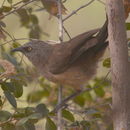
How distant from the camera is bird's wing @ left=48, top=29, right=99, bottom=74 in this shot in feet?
13.0

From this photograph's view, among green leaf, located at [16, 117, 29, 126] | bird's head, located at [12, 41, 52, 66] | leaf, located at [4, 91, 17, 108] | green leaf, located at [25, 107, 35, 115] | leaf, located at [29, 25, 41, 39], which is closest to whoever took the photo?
green leaf, located at [16, 117, 29, 126]

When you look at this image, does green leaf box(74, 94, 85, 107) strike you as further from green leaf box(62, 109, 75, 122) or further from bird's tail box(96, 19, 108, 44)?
green leaf box(62, 109, 75, 122)

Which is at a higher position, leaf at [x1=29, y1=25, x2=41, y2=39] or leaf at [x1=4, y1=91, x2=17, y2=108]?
leaf at [x1=29, y1=25, x2=41, y2=39]

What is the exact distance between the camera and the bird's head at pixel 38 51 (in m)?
4.62

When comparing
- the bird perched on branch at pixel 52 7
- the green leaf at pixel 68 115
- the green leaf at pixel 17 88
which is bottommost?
the green leaf at pixel 68 115

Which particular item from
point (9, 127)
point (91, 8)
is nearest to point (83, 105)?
point (9, 127)

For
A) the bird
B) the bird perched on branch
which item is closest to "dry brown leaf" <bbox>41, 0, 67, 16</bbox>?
the bird perched on branch

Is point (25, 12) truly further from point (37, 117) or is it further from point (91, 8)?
point (91, 8)

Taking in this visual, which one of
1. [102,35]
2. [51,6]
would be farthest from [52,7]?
[102,35]

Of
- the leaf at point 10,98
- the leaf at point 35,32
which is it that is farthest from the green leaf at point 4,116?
the leaf at point 35,32

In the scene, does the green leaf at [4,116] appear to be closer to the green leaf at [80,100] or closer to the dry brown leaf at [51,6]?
the dry brown leaf at [51,6]

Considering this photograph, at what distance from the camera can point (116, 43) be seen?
10.0 feet

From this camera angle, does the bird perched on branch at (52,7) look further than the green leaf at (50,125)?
Yes

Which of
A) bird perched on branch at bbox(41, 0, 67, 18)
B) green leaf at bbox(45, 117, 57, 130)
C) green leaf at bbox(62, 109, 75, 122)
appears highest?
bird perched on branch at bbox(41, 0, 67, 18)
